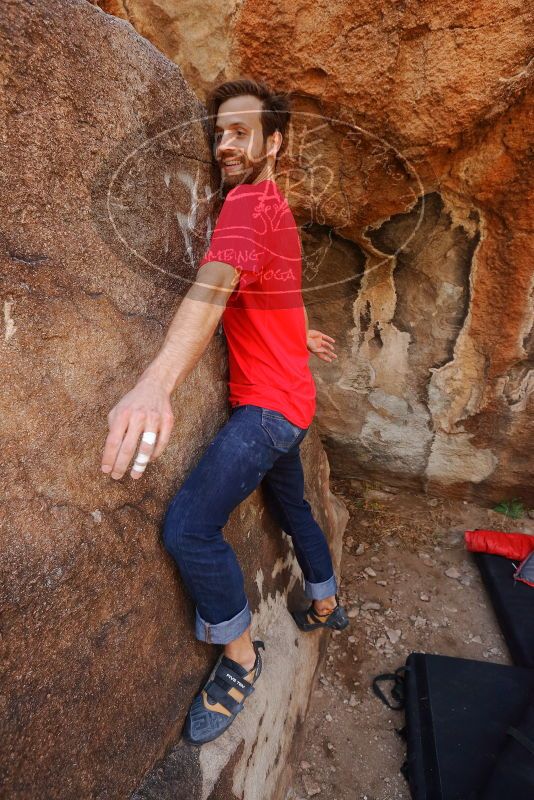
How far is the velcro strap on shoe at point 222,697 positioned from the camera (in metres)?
1.40

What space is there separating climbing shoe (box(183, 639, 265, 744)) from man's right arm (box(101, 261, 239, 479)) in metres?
0.79

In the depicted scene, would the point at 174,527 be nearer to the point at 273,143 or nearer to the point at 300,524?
the point at 300,524

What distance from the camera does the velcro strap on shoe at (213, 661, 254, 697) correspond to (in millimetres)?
1441

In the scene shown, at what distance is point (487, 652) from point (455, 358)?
1353 millimetres

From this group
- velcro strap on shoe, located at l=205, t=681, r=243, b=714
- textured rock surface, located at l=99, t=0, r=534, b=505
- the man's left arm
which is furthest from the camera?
the man's left arm

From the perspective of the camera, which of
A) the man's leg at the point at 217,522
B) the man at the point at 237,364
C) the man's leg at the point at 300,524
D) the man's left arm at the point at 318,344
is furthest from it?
the man's left arm at the point at 318,344

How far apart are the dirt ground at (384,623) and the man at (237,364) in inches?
25.7

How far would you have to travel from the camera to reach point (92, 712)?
42.6 inches

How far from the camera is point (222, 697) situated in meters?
1.41

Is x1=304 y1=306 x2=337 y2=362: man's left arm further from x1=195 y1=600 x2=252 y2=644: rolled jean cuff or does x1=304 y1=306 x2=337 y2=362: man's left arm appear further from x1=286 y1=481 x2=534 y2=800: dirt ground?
x1=286 y1=481 x2=534 y2=800: dirt ground

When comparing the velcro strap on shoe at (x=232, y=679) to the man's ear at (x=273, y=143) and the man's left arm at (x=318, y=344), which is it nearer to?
the man's left arm at (x=318, y=344)

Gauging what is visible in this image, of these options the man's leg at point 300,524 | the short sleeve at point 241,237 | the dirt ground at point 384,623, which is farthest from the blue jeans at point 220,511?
the dirt ground at point 384,623

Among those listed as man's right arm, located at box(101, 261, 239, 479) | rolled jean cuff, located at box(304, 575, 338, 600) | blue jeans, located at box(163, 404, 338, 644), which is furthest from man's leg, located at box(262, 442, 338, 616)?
man's right arm, located at box(101, 261, 239, 479)

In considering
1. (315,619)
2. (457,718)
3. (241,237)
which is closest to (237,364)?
(241,237)
